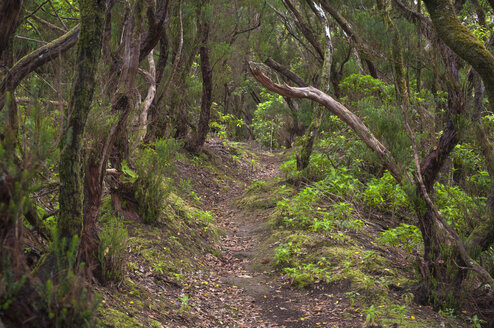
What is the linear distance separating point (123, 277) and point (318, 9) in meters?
9.16

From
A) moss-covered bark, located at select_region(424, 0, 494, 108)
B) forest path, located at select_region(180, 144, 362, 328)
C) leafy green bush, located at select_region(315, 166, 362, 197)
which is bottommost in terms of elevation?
forest path, located at select_region(180, 144, 362, 328)

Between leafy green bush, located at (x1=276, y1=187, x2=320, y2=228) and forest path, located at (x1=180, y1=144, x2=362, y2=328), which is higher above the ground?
leafy green bush, located at (x1=276, y1=187, x2=320, y2=228)

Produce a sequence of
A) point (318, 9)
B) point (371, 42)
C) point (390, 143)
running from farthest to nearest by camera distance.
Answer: point (318, 9), point (371, 42), point (390, 143)

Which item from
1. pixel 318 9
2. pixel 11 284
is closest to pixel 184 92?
pixel 318 9

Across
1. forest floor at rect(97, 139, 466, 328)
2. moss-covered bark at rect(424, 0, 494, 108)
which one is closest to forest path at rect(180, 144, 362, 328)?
forest floor at rect(97, 139, 466, 328)

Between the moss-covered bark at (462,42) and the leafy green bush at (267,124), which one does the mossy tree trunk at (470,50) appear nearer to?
the moss-covered bark at (462,42)

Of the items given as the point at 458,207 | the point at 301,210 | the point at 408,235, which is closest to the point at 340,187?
the point at 301,210

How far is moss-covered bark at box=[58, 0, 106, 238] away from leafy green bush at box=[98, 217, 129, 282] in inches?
41.5

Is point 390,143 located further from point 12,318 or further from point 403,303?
point 12,318

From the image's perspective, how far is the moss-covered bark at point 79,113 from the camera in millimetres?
2596

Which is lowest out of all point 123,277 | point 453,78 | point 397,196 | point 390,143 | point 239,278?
point 239,278

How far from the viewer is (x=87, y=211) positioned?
3.64 m

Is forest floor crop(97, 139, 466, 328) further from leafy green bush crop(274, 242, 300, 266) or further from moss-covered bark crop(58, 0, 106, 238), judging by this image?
moss-covered bark crop(58, 0, 106, 238)

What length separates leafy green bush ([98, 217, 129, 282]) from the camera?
370 centimetres
